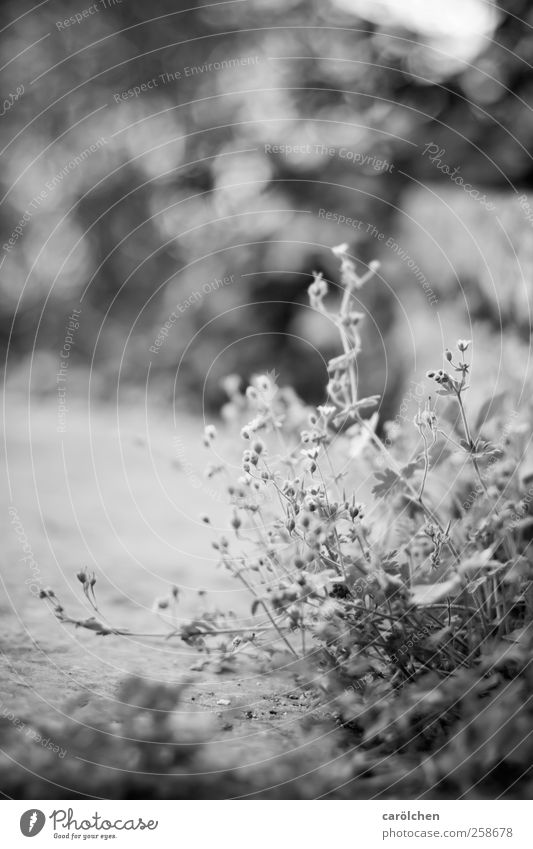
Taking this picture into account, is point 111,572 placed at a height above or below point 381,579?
above

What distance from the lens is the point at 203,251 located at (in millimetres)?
3855

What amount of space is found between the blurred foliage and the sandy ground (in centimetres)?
82

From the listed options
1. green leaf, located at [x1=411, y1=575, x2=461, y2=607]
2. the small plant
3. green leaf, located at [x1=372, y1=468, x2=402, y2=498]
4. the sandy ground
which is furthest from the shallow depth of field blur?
green leaf, located at [x1=372, y1=468, x2=402, y2=498]

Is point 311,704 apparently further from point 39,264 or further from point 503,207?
point 39,264

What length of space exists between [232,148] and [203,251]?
602 millimetres

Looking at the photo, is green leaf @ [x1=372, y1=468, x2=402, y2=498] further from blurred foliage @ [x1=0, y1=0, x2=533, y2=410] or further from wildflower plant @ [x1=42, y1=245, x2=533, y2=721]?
blurred foliage @ [x1=0, y1=0, x2=533, y2=410]

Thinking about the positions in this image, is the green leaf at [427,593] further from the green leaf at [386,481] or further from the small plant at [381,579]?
the green leaf at [386,481]

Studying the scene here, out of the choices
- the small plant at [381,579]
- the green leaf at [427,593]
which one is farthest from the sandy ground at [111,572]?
the green leaf at [427,593]

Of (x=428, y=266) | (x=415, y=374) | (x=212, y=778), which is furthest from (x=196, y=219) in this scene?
(x=212, y=778)

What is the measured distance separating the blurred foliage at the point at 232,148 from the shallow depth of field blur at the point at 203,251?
14 mm

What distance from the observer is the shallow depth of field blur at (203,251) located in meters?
1.70

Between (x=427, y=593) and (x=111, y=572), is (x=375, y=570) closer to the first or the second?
(x=427, y=593)

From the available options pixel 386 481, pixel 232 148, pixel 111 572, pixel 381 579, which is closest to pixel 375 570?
pixel 381 579
